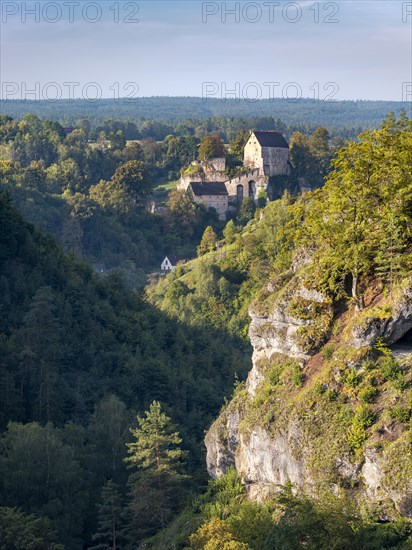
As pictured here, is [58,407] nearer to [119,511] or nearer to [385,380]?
[119,511]

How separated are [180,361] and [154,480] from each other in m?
27.6

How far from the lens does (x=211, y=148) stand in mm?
116062

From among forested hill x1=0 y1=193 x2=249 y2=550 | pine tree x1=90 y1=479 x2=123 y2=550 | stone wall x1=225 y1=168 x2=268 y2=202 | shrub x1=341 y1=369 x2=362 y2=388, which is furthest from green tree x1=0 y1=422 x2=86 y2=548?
stone wall x1=225 y1=168 x2=268 y2=202

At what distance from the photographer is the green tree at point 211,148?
4542 inches

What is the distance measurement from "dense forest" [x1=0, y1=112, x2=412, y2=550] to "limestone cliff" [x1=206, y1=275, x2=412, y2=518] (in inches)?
3.7

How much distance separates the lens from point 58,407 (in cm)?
5575

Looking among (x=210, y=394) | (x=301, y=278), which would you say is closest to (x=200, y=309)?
(x=210, y=394)

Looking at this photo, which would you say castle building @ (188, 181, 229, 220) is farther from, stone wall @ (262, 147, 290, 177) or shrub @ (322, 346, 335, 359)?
shrub @ (322, 346, 335, 359)

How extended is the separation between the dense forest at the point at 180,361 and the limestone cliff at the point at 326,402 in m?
0.10

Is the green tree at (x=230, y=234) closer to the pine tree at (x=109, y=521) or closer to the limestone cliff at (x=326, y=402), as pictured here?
the pine tree at (x=109, y=521)

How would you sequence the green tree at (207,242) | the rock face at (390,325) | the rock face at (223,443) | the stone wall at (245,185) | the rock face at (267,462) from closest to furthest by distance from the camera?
the rock face at (390,325) < the rock face at (267,462) < the rock face at (223,443) < the green tree at (207,242) < the stone wall at (245,185)

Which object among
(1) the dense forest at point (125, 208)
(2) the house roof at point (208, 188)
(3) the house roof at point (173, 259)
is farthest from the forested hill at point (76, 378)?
(2) the house roof at point (208, 188)

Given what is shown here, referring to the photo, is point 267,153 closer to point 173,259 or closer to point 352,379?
point 173,259

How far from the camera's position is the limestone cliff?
99.3ft
